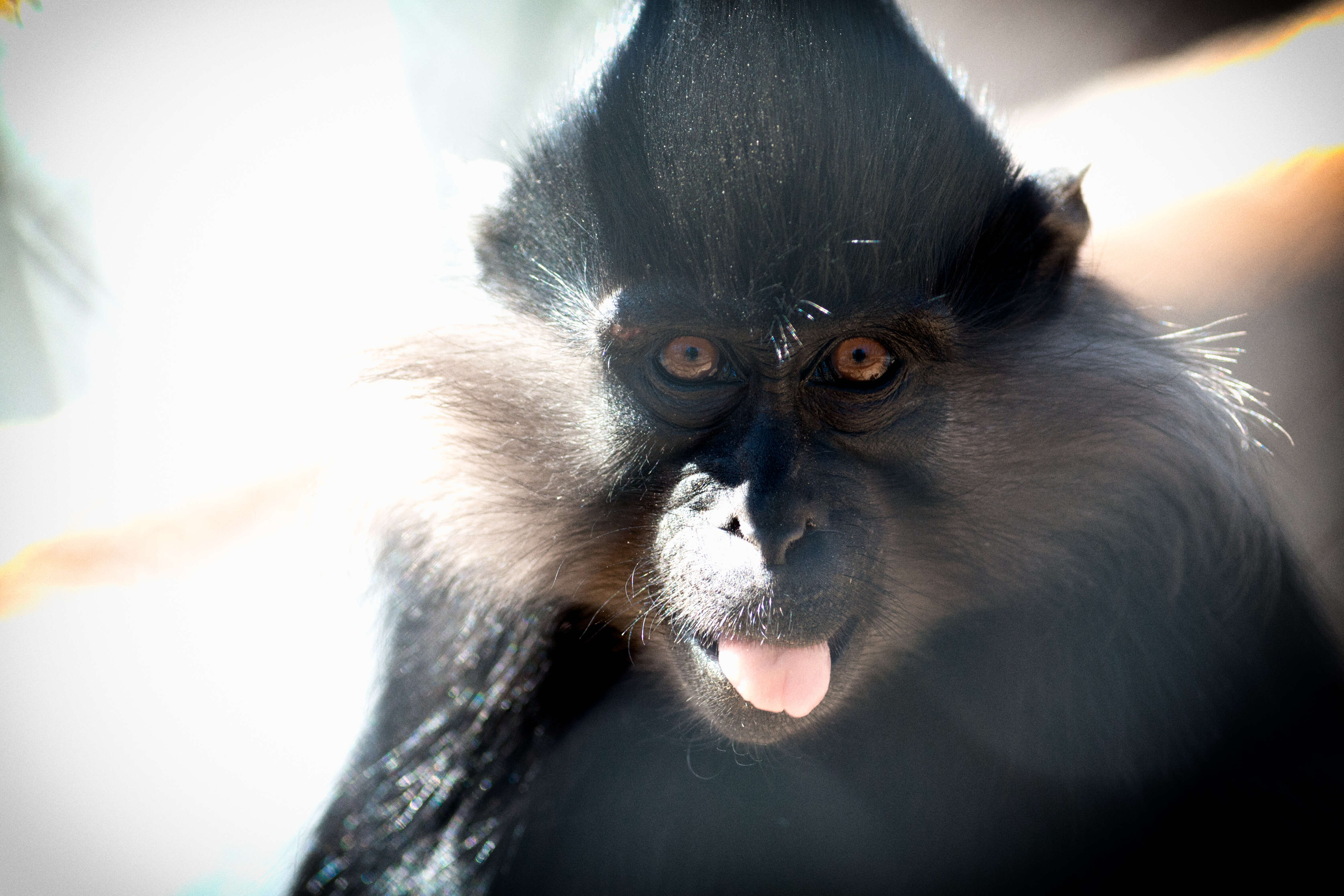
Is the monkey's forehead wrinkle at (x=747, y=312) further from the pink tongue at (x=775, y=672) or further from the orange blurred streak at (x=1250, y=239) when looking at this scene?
the orange blurred streak at (x=1250, y=239)

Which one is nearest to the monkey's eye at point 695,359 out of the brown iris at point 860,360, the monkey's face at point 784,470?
the monkey's face at point 784,470

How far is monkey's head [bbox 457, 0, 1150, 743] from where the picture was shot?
1394mm

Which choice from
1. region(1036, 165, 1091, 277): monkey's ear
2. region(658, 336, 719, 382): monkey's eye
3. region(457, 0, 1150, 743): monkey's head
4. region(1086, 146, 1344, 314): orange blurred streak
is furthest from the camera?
region(1086, 146, 1344, 314): orange blurred streak

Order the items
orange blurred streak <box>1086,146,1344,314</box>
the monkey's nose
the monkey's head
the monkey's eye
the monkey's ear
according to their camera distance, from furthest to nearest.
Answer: orange blurred streak <box>1086,146,1344,314</box> < the monkey's ear < the monkey's eye < the monkey's head < the monkey's nose

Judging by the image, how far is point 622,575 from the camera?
5.65 ft

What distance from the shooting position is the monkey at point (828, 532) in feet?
4.73

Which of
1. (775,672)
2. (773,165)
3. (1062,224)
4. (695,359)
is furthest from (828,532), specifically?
(1062,224)

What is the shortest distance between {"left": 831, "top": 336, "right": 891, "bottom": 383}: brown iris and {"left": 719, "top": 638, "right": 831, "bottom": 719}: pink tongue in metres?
0.42

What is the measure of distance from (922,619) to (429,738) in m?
1.02

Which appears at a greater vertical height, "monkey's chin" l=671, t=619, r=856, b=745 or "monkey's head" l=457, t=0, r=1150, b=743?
"monkey's head" l=457, t=0, r=1150, b=743

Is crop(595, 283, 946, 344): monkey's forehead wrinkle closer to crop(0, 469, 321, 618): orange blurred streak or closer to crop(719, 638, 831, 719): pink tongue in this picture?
crop(719, 638, 831, 719): pink tongue

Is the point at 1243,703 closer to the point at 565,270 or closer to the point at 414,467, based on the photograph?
the point at 565,270

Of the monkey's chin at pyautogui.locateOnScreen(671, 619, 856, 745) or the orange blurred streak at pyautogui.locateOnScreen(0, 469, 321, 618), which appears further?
the orange blurred streak at pyautogui.locateOnScreen(0, 469, 321, 618)

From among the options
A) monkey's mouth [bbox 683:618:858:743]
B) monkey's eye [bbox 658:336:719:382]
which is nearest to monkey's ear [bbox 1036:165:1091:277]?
monkey's eye [bbox 658:336:719:382]
